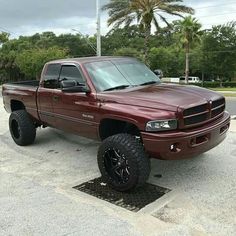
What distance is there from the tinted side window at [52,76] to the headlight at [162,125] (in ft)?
8.05

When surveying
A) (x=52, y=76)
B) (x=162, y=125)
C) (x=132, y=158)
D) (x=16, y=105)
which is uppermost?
(x=52, y=76)

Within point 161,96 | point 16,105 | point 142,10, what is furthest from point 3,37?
point 161,96

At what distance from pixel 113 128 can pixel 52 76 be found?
1780 mm

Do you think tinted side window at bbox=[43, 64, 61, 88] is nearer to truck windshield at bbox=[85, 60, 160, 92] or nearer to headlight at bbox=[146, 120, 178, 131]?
truck windshield at bbox=[85, 60, 160, 92]

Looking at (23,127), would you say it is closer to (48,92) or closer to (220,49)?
(48,92)

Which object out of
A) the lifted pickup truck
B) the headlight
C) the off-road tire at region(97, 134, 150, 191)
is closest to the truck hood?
the lifted pickup truck

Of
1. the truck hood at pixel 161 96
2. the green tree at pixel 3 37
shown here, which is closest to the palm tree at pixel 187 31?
the green tree at pixel 3 37

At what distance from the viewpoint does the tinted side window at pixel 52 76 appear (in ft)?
21.7

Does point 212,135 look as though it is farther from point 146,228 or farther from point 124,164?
point 146,228

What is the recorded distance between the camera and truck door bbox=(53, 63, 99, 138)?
5.57m

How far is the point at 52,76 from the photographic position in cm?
673

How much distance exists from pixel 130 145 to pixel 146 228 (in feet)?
3.76

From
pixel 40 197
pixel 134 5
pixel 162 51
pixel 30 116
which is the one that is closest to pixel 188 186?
pixel 40 197

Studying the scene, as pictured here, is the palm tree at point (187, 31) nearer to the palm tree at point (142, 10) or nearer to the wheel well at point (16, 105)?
the palm tree at point (142, 10)
